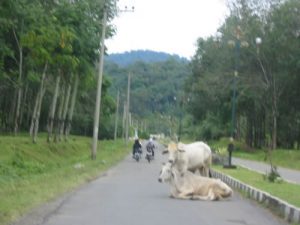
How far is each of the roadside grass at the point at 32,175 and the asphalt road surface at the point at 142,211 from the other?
0.48 metres

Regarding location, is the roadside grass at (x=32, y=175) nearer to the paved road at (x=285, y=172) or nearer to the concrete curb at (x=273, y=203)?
the concrete curb at (x=273, y=203)

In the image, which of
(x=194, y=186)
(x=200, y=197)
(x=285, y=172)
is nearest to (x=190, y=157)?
(x=194, y=186)

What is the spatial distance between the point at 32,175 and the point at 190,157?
7.83 meters

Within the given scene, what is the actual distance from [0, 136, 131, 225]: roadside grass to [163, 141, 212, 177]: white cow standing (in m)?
3.45

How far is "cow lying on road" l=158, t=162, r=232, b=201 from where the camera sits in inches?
774

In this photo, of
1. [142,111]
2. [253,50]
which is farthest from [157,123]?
[253,50]

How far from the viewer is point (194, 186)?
19.8 metres

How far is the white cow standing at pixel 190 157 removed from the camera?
70.1 feet

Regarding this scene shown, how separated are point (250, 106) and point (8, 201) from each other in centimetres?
6281

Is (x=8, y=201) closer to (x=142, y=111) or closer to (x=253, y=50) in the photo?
(x=253, y=50)

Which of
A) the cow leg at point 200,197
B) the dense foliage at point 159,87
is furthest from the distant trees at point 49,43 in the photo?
the dense foliage at point 159,87

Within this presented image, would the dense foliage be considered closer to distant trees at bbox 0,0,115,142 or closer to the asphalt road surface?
distant trees at bbox 0,0,115,142

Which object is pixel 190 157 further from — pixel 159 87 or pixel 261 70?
pixel 159 87

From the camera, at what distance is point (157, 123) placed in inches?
6836
